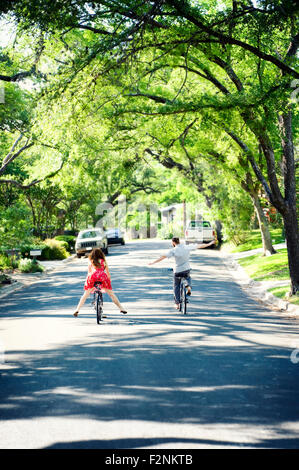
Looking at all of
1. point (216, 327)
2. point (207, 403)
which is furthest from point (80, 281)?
point (207, 403)

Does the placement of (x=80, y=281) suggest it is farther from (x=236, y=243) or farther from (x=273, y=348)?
(x=236, y=243)

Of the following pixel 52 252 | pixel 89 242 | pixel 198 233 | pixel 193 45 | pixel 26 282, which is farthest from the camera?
pixel 198 233

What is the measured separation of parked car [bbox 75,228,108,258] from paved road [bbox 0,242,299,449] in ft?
69.6

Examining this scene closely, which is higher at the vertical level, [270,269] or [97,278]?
[97,278]

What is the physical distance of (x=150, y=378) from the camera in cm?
733

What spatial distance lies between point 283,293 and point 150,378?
911cm

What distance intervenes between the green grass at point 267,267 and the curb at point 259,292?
0.31 meters

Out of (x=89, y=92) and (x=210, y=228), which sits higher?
(x=89, y=92)

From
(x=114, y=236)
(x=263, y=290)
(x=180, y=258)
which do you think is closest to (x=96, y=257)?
(x=180, y=258)

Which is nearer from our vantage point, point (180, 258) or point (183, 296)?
point (183, 296)

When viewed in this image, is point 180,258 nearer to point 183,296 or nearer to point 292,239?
point 183,296

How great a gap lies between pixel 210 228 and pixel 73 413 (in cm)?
3471

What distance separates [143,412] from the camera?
5902 millimetres

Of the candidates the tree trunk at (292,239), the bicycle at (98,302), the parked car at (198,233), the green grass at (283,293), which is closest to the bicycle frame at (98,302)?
the bicycle at (98,302)
